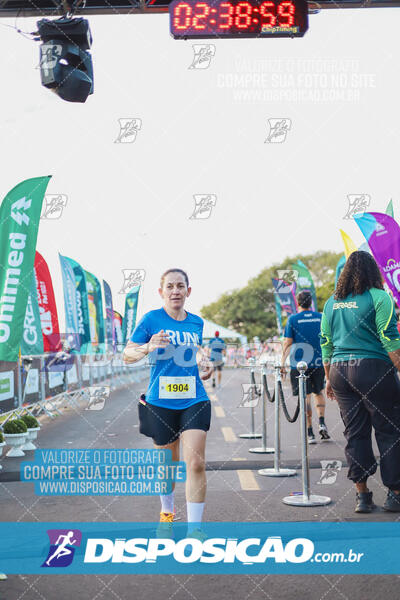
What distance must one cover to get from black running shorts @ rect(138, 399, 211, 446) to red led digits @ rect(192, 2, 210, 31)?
14.5 feet

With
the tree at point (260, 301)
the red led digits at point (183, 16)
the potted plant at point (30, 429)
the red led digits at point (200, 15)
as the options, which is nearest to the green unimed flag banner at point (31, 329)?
the potted plant at point (30, 429)

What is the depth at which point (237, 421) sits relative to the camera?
1289cm

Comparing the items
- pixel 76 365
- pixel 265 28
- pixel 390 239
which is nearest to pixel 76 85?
pixel 265 28

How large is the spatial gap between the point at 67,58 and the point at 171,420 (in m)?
4.62

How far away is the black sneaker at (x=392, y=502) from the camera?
17.4 ft

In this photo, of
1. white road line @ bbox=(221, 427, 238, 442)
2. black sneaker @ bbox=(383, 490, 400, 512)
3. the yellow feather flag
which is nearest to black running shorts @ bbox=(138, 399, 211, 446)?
black sneaker @ bbox=(383, 490, 400, 512)

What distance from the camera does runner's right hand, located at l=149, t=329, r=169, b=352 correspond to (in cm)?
453

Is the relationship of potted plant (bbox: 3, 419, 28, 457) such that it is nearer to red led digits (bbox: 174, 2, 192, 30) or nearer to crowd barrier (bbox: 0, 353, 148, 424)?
crowd barrier (bbox: 0, 353, 148, 424)

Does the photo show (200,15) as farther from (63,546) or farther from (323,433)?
(323,433)

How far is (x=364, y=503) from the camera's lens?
537cm

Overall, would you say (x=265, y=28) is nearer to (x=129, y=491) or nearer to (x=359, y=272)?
(x=359, y=272)

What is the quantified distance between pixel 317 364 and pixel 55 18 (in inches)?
225

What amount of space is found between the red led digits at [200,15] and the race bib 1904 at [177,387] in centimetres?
430

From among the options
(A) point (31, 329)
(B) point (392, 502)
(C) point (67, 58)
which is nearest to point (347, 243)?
(A) point (31, 329)
